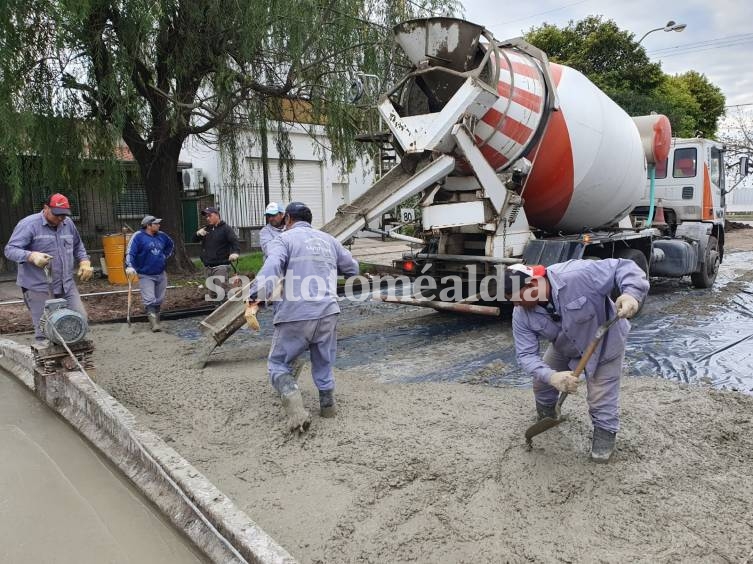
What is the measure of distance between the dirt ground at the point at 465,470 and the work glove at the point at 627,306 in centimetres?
92

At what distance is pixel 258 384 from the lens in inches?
188

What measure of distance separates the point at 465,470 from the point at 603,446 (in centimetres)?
79

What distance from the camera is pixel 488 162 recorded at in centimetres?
638

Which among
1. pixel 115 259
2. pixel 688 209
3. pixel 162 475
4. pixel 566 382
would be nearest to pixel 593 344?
pixel 566 382

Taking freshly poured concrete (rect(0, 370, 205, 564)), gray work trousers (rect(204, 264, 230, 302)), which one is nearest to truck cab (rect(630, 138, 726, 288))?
gray work trousers (rect(204, 264, 230, 302))

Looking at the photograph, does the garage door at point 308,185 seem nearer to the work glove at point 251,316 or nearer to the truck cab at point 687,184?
the truck cab at point 687,184

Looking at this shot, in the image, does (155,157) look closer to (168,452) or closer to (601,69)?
(168,452)

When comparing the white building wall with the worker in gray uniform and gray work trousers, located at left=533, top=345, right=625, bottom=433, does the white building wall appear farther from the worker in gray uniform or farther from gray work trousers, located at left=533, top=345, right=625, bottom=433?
gray work trousers, located at left=533, top=345, right=625, bottom=433

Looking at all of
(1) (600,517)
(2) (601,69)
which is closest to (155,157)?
(1) (600,517)

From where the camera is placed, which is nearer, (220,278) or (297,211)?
(297,211)

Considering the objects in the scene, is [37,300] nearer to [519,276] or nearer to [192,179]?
[519,276]

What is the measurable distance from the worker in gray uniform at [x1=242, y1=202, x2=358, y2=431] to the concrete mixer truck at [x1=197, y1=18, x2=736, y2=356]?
158 cm

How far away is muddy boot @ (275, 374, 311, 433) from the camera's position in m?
3.72

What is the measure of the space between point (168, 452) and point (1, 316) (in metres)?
6.03
